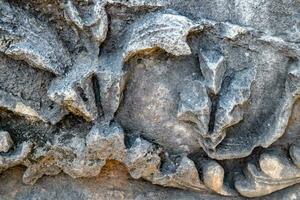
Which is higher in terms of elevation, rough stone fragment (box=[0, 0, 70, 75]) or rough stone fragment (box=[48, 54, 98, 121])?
rough stone fragment (box=[0, 0, 70, 75])

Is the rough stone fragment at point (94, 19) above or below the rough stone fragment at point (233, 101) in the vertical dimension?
above

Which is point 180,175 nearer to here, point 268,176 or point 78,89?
point 268,176

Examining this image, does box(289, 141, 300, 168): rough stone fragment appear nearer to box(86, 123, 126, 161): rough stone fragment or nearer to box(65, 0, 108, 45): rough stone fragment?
box(86, 123, 126, 161): rough stone fragment

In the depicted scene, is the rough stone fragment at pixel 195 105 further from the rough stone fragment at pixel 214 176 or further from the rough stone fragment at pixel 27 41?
the rough stone fragment at pixel 27 41

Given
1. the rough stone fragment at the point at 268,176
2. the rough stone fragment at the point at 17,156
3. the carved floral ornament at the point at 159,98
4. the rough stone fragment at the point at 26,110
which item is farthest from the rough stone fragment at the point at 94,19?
the rough stone fragment at the point at 268,176

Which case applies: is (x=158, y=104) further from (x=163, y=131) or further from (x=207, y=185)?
(x=207, y=185)

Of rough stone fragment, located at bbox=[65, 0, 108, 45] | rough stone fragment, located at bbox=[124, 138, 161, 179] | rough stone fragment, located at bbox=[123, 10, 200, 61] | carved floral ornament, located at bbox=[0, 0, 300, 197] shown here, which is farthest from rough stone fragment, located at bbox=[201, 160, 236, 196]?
rough stone fragment, located at bbox=[65, 0, 108, 45]

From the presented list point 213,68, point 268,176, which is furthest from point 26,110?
point 268,176
